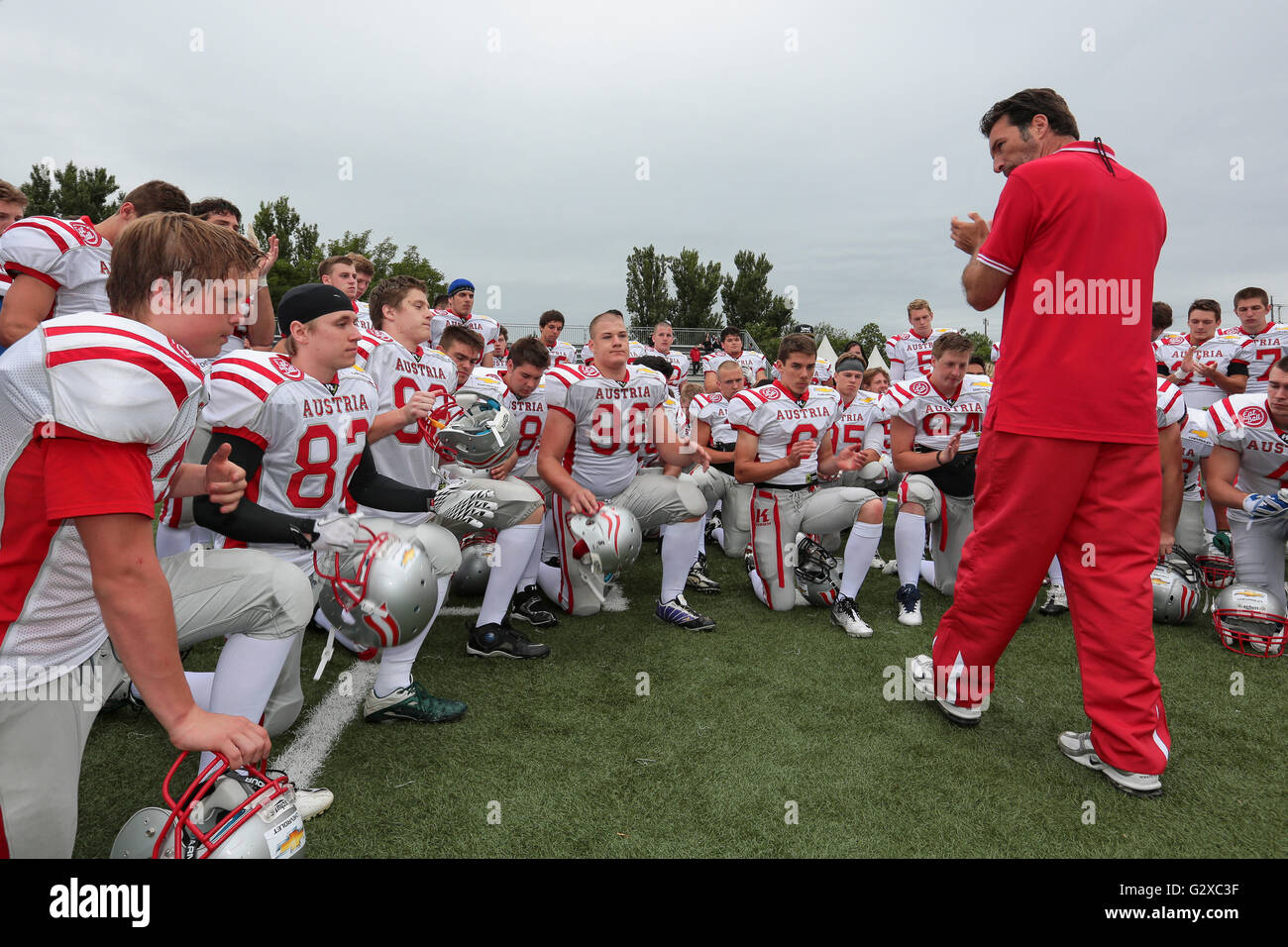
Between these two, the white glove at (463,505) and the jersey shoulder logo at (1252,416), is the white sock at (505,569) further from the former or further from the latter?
the jersey shoulder logo at (1252,416)

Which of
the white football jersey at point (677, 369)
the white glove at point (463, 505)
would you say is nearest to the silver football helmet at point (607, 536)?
the white glove at point (463, 505)

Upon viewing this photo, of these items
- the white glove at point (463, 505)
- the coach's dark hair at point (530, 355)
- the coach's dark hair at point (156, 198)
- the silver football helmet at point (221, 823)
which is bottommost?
the silver football helmet at point (221, 823)

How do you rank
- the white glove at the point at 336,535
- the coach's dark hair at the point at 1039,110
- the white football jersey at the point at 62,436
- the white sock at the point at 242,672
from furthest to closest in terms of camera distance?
the coach's dark hair at the point at 1039,110
the white glove at the point at 336,535
the white sock at the point at 242,672
the white football jersey at the point at 62,436

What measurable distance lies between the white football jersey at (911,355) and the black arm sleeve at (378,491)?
7.17 meters

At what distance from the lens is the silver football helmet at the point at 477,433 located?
3508 mm

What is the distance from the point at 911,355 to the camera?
363 inches

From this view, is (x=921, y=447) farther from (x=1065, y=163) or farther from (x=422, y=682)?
(x=422, y=682)

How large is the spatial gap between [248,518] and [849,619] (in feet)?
11.0

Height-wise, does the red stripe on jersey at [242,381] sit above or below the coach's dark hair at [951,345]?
below

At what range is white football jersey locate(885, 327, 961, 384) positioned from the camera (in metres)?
9.08

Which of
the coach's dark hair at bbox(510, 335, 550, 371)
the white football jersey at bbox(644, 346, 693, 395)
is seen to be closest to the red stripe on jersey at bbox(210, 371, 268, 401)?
the coach's dark hair at bbox(510, 335, 550, 371)

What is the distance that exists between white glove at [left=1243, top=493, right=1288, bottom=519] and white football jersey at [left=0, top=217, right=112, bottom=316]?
19.6 ft

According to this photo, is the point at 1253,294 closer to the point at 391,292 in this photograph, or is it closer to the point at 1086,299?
the point at 1086,299

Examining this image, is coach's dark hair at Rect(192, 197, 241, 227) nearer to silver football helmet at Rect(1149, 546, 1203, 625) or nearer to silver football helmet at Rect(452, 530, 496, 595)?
silver football helmet at Rect(452, 530, 496, 595)
